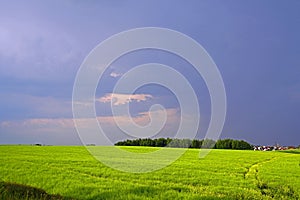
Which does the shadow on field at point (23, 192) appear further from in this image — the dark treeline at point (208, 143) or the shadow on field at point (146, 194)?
the dark treeline at point (208, 143)

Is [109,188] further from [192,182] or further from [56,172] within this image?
[56,172]

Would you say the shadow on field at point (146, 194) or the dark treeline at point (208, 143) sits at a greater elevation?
the dark treeline at point (208, 143)

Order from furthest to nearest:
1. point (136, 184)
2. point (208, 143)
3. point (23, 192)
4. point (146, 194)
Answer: point (208, 143) < point (136, 184) < point (146, 194) < point (23, 192)

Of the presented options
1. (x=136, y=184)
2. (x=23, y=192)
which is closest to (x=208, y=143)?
(x=136, y=184)

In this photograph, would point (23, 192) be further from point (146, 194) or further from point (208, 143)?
point (208, 143)

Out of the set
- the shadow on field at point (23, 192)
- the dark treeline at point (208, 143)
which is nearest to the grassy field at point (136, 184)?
the shadow on field at point (23, 192)

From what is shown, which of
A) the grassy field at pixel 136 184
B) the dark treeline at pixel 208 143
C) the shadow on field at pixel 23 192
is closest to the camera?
the shadow on field at pixel 23 192

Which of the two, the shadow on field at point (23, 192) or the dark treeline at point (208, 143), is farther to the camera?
the dark treeline at point (208, 143)

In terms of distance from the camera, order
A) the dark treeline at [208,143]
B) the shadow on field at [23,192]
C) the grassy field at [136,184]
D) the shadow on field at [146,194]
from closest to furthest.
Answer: the shadow on field at [23,192], the shadow on field at [146,194], the grassy field at [136,184], the dark treeline at [208,143]

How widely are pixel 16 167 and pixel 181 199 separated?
640 inches

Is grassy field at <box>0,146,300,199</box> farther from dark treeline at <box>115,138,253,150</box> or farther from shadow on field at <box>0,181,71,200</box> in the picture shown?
dark treeline at <box>115,138,253,150</box>

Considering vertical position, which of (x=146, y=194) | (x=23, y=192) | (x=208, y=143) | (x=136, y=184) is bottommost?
(x=146, y=194)

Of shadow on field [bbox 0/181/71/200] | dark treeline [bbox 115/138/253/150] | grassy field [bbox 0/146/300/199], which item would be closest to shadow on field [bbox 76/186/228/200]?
grassy field [bbox 0/146/300/199]

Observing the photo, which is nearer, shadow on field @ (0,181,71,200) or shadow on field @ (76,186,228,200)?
shadow on field @ (0,181,71,200)
